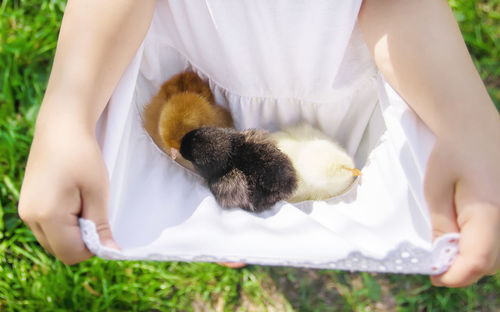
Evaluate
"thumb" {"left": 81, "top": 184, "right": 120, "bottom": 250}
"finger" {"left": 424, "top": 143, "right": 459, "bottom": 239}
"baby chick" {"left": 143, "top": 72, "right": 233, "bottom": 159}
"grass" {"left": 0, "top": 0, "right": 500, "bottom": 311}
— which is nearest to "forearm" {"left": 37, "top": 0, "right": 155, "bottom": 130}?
"thumb" {"left": 81, "top": 184, "right": 120, "bottom": 250}

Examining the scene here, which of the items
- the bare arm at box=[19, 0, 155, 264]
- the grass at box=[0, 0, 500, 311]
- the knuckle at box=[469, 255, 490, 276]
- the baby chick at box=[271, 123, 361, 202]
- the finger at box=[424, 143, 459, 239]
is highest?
the bare arm at box=[19, 0, 155, 264]

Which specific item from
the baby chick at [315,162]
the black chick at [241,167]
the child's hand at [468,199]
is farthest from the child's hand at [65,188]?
the child's hand at [468,199]

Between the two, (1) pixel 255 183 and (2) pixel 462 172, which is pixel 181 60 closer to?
(1) pixel 255 183

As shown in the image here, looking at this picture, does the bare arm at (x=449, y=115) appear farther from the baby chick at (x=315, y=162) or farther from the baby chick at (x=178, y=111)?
the baby chick at (x=178, y=111)

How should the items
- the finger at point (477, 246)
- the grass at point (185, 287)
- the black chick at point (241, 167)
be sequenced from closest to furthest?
the finger at point (477, 246) < the black chick at point (241, 167) < the grass at point (185, 287)

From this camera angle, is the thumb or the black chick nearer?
the thumb

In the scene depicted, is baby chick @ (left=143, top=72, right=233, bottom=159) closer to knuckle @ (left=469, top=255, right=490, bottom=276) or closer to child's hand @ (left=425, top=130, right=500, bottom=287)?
child's hand @ (left=425, top=130, right=500, bottom=287)

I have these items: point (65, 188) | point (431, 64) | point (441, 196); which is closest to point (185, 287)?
point (65, 188)
